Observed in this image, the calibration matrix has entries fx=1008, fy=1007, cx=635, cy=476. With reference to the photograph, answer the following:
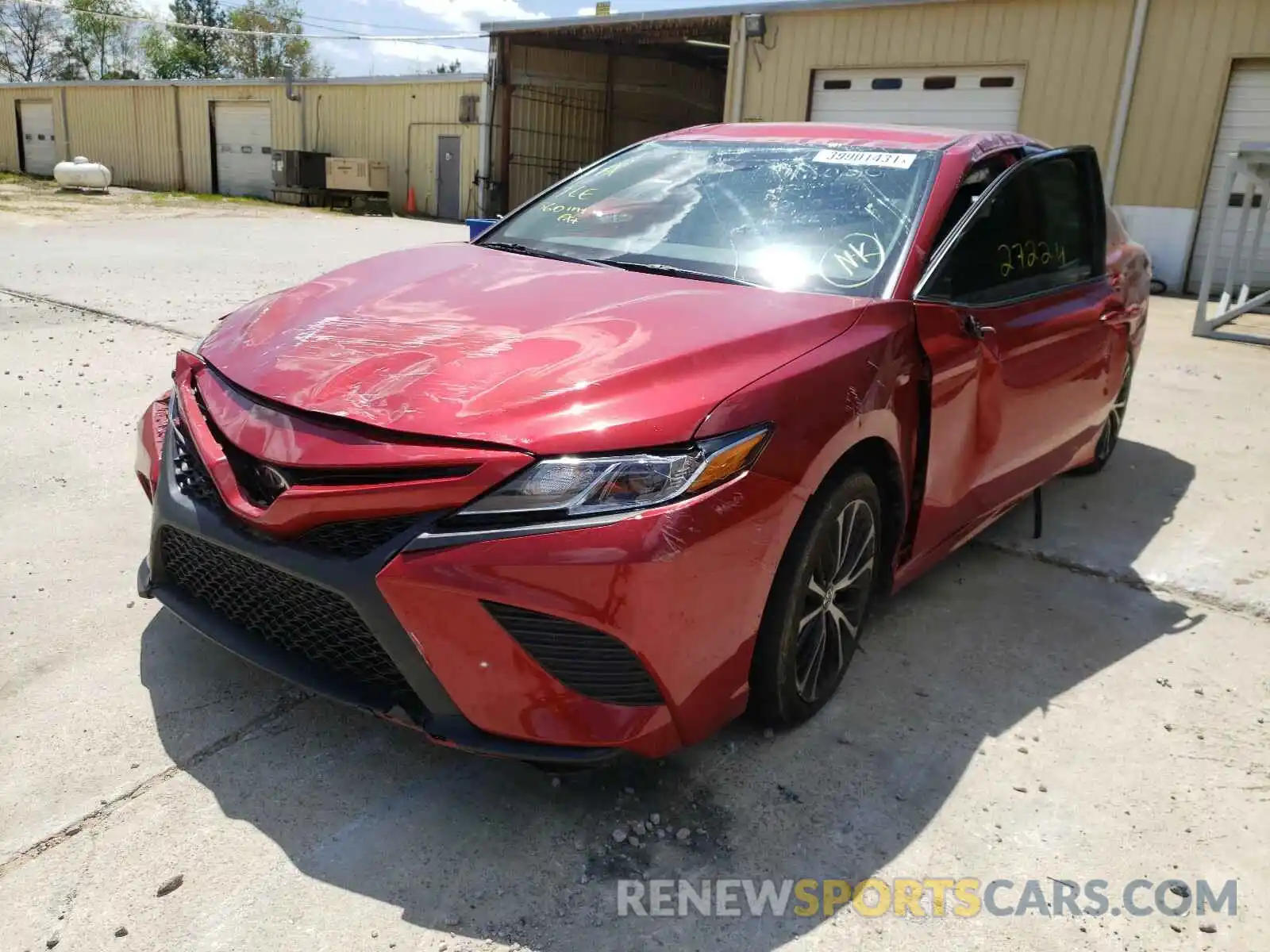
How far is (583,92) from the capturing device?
816 inches

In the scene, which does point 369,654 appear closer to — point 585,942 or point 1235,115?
point 585,942

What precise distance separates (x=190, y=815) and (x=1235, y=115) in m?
14.0

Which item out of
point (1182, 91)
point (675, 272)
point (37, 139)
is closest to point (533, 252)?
point (675, 272)

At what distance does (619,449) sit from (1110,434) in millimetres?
3893

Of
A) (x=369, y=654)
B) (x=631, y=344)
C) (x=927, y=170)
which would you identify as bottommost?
(x=369, y=654)

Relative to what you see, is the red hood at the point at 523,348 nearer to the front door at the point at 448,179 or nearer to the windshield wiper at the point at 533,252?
the windshield wiper at the point at 533,252

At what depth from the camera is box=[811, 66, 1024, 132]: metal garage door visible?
13.7 metres

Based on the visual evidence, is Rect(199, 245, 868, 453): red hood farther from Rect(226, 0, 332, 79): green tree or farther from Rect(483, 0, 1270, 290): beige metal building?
Rect(226, 0, 332, 79): green tree

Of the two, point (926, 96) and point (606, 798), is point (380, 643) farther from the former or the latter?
point (926, 96)

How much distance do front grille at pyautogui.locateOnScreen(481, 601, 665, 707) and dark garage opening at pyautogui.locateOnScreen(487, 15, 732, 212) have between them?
16.9m

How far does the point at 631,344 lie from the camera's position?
7.79 ft

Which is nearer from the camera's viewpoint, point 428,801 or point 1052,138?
point 428,801

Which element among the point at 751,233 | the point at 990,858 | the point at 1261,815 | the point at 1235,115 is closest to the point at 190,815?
the point at 990,858

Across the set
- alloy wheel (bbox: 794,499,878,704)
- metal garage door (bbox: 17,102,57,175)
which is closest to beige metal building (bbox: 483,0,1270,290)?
alloy wheel (bbox: 794,499,878,704)
